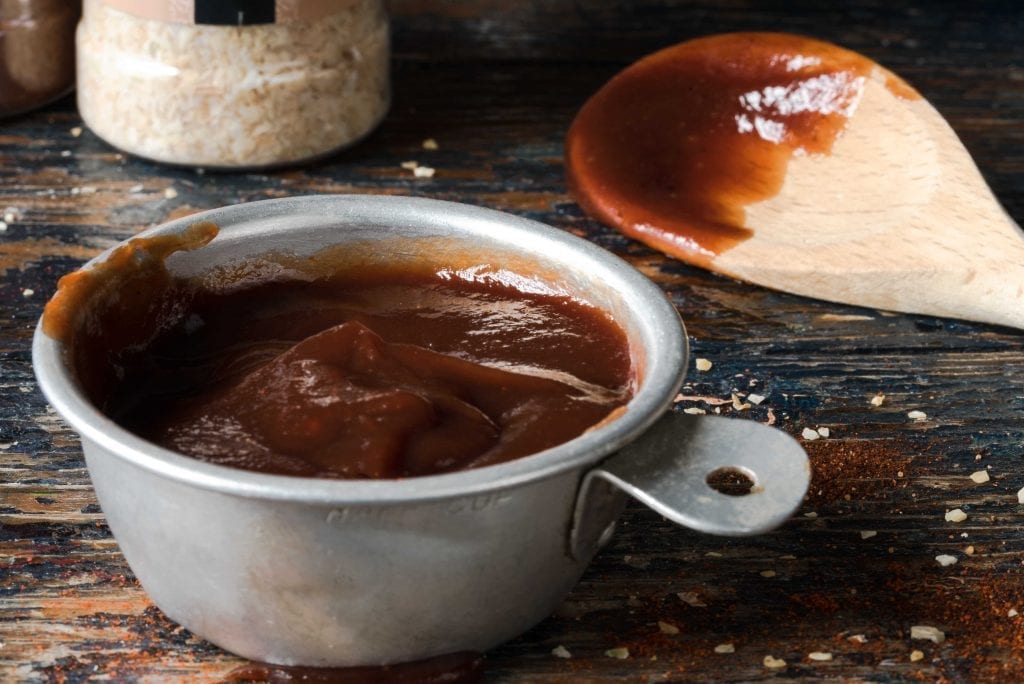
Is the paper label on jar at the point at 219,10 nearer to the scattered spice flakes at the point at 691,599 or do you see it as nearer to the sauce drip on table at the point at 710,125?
the sauce drip on table at the point at 710,125

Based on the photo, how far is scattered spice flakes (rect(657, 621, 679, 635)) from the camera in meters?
0.92

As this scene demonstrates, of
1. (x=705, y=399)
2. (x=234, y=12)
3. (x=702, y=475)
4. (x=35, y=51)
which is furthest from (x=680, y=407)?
(x=35, y=51)

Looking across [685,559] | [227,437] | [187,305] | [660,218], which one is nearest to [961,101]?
[660,218]

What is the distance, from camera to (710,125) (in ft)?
5.32

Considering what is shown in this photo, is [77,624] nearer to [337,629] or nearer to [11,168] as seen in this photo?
[337,629]

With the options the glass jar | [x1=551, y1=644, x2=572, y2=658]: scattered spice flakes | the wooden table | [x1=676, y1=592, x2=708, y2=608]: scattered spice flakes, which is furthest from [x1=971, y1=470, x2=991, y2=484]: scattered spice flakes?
the glass jar

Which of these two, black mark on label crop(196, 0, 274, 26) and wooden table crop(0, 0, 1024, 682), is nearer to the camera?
wooden table crop(0, 0, 1024, 682)

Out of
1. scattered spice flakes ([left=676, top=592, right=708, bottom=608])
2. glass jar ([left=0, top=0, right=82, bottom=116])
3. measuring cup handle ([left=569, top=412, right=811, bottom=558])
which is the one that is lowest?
scattered spice flakes ([left=676, top=592, right=708, bottom=608])

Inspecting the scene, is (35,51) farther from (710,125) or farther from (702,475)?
(702,475)

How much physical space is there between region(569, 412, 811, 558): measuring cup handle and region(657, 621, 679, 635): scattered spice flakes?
0.10 m

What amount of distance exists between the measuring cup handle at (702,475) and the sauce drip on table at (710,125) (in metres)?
0.63

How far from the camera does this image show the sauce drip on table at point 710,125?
1.49 m

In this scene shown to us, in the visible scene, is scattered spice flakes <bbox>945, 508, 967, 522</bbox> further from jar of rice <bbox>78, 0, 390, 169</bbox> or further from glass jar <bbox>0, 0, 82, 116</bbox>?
glass jar <bbox>0, 0, 82, 116</bbox>

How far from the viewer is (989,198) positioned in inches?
53.7
